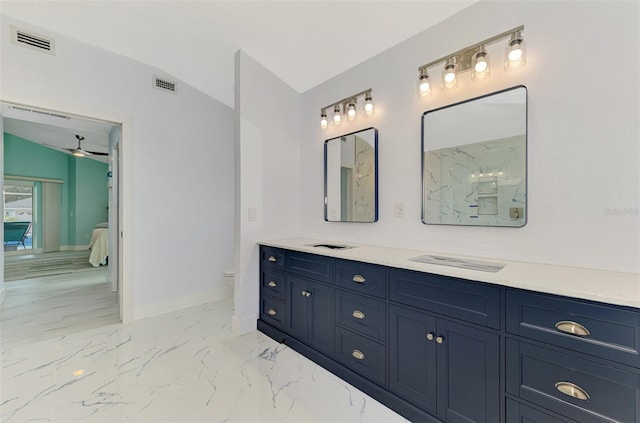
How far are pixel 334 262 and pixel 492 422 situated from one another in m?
1.17

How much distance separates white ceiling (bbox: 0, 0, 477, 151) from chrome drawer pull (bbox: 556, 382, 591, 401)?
2173mm

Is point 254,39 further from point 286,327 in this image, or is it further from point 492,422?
point 492,422

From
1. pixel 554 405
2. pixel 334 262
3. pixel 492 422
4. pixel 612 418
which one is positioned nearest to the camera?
pixel 612 418

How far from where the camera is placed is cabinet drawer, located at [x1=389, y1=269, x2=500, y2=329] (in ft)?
4.15

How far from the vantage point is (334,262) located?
1989 millimetres

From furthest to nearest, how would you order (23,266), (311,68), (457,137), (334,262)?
(23,266)
(311,68)
(334,262)
(457,137)

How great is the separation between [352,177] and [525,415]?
6.24 feet

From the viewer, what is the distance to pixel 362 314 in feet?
5.93

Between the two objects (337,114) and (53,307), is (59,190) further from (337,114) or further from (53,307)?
(337,114)

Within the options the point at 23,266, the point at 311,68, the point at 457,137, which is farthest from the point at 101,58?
the point at 23,266

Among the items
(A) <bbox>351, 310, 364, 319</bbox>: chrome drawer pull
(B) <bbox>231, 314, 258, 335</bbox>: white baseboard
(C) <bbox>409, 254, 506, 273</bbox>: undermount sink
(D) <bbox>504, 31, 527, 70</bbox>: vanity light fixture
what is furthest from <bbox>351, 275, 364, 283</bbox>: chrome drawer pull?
(D) <bbox>504, 31, 527, 70</bbox>: vanity light fixture

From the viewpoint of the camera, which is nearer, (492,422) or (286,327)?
(492,422)

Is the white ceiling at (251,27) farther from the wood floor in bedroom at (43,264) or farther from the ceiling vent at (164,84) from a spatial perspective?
the wood floor in bedroom at (43,264)

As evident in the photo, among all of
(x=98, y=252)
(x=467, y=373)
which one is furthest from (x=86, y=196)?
(x=467, y=373)
